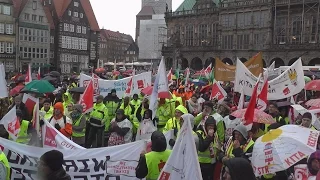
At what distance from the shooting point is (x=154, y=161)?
5.37m

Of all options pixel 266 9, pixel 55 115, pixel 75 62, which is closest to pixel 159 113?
pixel 55 115

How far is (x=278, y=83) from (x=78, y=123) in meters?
5.36

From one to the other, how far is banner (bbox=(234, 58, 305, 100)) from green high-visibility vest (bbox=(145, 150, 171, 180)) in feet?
20.3

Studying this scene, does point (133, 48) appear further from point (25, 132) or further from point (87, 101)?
point (25, 132)

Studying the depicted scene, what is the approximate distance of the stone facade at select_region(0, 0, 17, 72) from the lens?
5878cm

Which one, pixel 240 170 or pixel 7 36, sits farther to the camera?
pixel 7 36

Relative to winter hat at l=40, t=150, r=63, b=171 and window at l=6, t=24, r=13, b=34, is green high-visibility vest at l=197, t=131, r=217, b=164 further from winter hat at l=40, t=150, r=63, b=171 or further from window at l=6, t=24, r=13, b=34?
window at l=6, t=24, r=13, b=34

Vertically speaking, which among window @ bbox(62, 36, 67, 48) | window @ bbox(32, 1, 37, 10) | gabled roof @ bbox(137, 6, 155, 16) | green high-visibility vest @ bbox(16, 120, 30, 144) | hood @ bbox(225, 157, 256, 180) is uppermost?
gabled roof @ bbox(137, 6, 155, 16)

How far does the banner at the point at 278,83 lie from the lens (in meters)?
11.2

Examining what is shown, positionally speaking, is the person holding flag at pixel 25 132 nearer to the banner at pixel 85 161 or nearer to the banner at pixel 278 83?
the banner at pixel 85 161

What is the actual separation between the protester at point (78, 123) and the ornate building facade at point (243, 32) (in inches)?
1711

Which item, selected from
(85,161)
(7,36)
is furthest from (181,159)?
(7,36)

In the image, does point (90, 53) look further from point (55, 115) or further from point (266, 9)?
point (55, 115)

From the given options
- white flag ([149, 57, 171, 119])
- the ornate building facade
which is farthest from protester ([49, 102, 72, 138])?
the ornate building facade
